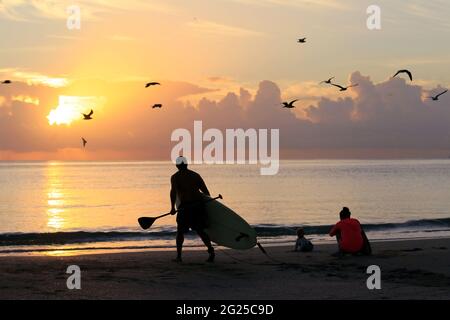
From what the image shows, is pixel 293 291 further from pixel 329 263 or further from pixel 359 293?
pixel 329 263

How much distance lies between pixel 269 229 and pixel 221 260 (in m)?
15.3

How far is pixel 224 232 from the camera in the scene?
14984 millimetres

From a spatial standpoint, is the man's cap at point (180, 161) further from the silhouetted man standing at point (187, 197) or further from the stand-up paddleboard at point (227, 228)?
the stand-up paddleboard at point (227, 228)

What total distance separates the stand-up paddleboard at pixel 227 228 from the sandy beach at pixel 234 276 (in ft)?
1.45

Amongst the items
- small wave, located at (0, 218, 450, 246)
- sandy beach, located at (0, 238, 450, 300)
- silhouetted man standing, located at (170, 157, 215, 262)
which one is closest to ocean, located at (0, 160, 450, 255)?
small wave, located at (0, 218, 450, 246)

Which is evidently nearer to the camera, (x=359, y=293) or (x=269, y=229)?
(x=359, y=293)

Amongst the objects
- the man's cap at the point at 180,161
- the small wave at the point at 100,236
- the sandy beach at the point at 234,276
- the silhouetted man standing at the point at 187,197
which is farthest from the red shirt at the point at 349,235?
the small wave at the point at 100,236

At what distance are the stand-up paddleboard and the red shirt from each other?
193 centimetres

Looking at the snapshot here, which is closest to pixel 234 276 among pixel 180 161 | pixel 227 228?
pixel 227 228

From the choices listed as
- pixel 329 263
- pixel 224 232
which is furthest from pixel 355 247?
pixel 224 232

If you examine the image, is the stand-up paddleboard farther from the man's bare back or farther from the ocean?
the ocean

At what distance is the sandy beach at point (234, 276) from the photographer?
35.7 ft

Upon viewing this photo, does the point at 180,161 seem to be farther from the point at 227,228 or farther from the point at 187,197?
the point at 227,228
